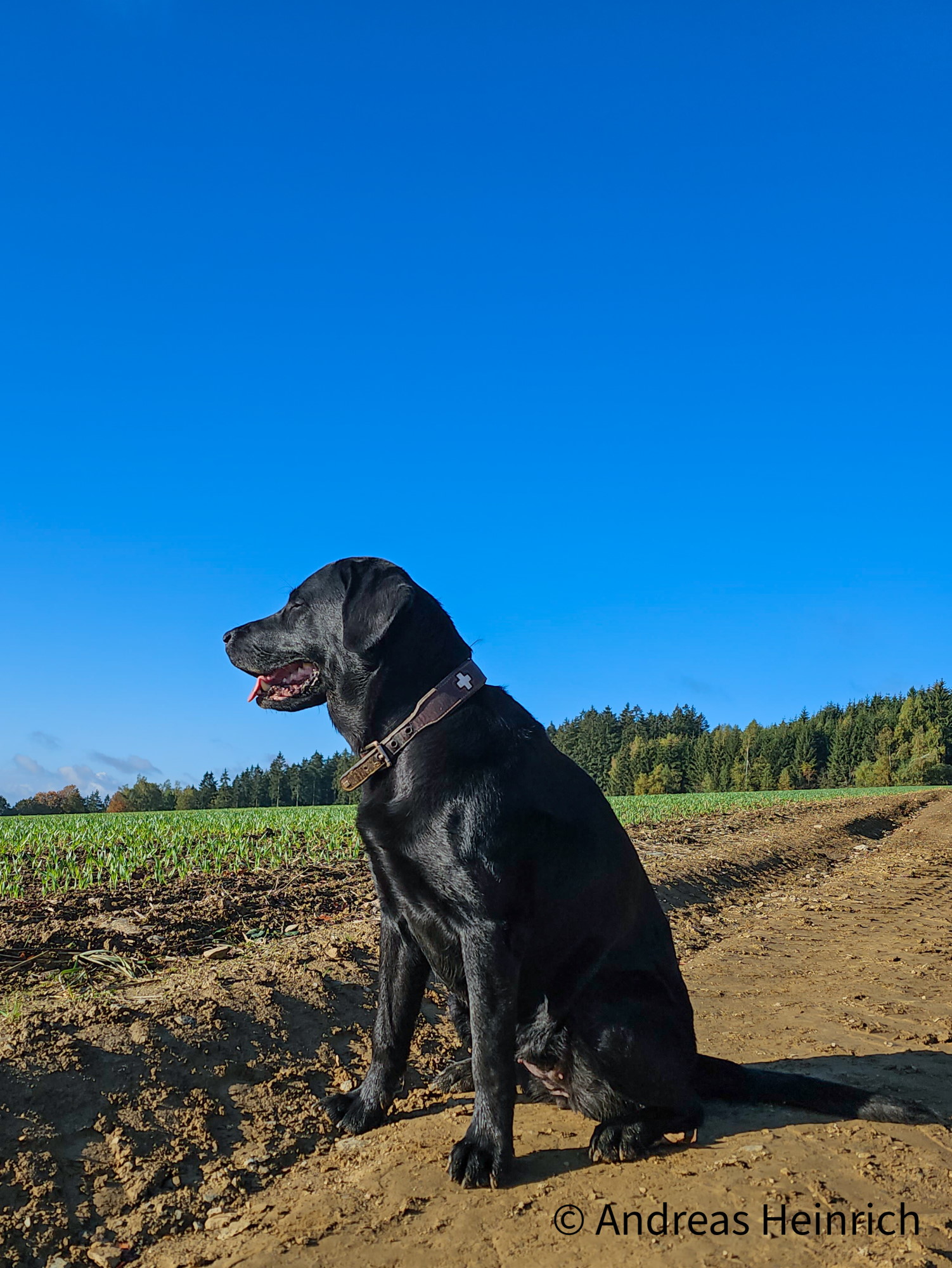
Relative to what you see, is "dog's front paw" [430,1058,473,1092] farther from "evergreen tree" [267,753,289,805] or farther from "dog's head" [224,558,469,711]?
"evergreen tree" [267,753,289,805]

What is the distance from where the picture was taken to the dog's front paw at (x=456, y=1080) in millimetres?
3803

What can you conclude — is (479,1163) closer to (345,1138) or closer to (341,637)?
(345,1138)

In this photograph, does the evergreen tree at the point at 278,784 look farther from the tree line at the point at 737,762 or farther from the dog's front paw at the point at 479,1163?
the dog's front paw at the point at 479,1163

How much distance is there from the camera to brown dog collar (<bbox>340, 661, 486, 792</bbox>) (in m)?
3.17

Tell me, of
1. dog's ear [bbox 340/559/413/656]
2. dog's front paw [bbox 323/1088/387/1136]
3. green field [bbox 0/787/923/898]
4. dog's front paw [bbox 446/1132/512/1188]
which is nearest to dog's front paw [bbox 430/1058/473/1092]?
dog's front paw [bbox 323/1088/387/1136]

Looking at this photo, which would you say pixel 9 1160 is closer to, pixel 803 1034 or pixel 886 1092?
pixel 886 1092

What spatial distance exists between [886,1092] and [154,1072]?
3.36 m

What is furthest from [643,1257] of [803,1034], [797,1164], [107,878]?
[107,878]

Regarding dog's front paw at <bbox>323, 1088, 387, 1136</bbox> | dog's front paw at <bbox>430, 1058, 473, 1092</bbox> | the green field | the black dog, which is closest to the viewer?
the black dog

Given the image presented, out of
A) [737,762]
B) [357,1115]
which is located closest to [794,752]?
[737,762]

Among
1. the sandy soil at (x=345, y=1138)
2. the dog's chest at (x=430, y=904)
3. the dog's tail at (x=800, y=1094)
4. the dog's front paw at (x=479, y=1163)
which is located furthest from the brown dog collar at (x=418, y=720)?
the dog's tail at (x=800, y=1094)

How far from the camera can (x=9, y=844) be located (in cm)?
1418

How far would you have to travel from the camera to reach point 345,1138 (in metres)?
3.43

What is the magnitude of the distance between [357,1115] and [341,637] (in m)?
2.05
